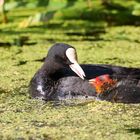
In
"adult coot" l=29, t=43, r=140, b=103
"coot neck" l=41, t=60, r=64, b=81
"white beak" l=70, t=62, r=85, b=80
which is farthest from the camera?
"coot neck" l=41, t=60, r=64, b=81

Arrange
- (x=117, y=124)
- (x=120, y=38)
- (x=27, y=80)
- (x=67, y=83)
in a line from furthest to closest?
(x=120, y=38) < (x=27, y=80) < (x=67, y=83) < (x=117, y=124)

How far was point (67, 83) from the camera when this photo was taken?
4.98m

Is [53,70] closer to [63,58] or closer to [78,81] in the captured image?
[63,58]

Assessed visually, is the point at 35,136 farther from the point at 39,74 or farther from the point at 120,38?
the point at 120,38

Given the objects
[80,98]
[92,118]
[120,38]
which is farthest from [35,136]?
[120,38]

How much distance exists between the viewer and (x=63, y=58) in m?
5.10

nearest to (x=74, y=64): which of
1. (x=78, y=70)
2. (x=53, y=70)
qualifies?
(x=78, y=70)

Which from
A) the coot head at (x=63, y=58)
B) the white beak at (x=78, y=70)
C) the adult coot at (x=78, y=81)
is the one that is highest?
the coot head at (x=63, y=58)

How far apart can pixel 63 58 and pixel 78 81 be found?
0.23m

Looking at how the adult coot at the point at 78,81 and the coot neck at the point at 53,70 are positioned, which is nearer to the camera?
the adult coot at the point at 78,81

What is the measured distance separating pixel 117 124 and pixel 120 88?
61 centimetres

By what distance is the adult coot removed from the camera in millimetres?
4859

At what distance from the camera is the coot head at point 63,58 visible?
5035 millimetres

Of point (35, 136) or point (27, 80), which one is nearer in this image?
point (35, 136)
